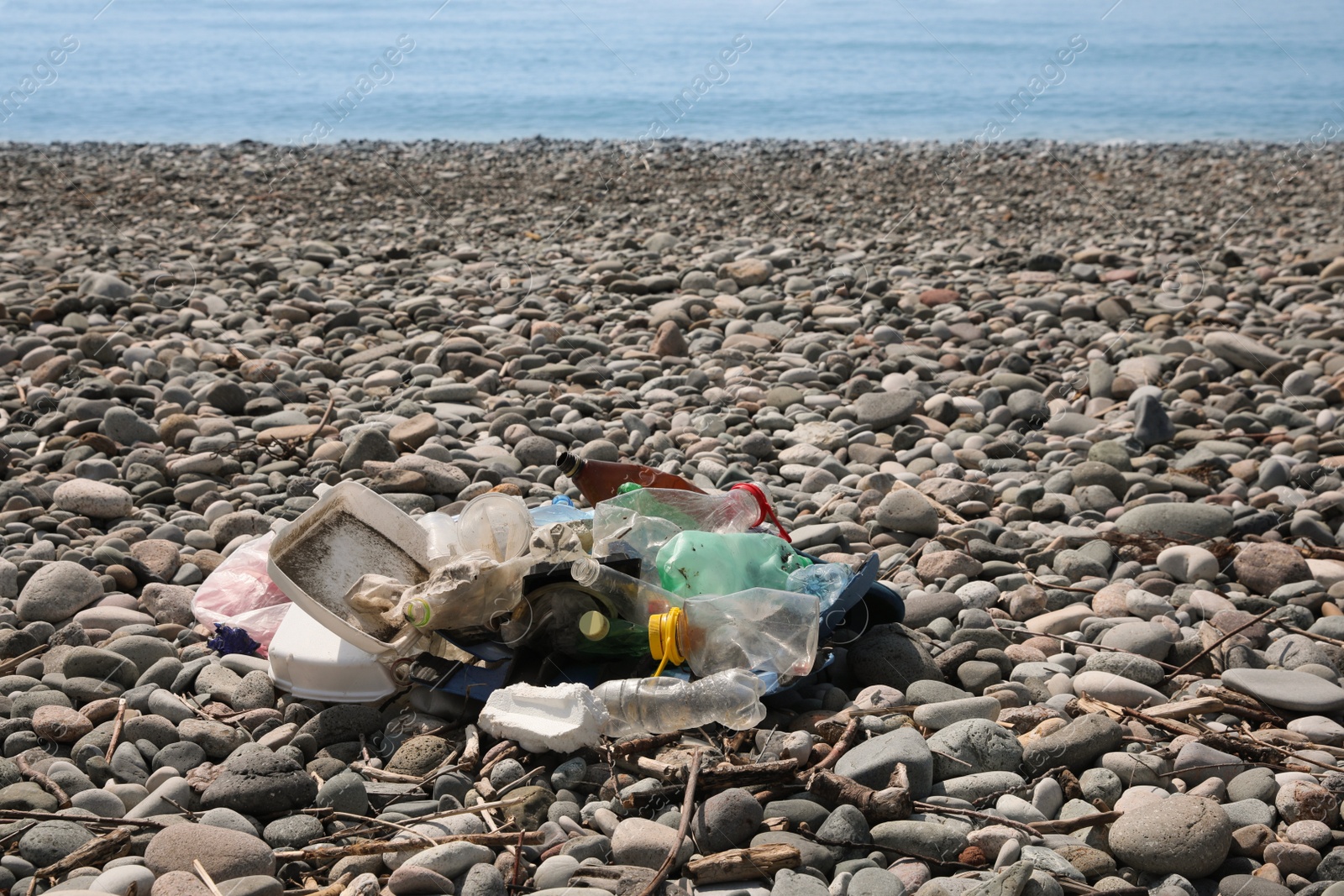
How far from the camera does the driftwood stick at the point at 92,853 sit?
88.0 inches

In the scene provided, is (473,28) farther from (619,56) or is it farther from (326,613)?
(326,613)

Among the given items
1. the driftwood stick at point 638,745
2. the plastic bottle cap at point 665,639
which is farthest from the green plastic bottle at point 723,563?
the driftwood stick at point 638,745

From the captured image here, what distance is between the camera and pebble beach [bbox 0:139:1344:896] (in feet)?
7.66

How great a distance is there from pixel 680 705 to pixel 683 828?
440 mm

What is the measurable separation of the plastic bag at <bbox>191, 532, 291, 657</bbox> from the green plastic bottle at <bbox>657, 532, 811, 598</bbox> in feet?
3.82

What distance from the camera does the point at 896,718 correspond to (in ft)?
9.16

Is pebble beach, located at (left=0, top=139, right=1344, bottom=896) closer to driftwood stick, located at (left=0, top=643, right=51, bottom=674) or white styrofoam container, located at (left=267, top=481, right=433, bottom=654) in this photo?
driftwood stick, located at (left=0, top=643, right=51, bottom=674)

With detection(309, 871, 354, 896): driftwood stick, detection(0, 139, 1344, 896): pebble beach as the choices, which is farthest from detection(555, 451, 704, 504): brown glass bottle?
detection(309, 871, 354, 896): driftwood stick

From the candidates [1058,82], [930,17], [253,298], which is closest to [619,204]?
[253,298]

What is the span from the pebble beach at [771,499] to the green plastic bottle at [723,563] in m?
0.31

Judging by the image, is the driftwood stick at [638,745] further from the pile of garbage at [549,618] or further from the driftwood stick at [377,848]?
the driftwood stick at [377,848]

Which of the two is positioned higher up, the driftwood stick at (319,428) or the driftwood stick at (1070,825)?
the driftwood stick at (319,428)

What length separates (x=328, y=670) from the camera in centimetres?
288

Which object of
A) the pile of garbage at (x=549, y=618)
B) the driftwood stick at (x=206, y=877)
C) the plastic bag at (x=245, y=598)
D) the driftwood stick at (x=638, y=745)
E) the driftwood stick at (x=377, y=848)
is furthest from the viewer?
the plastic bag at (x=245, y=598)
